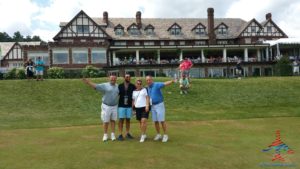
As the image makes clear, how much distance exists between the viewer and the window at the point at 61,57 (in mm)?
45312

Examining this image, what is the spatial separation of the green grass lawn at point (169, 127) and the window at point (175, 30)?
32.8 metres

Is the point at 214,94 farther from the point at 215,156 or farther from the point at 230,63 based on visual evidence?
the point at 230,63

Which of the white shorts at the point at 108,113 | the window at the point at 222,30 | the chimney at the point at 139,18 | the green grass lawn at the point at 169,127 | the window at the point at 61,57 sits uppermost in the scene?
the chimney at the point at 139,18

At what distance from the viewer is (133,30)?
5525 cm

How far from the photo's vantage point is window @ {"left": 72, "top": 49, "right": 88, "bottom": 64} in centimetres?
4572

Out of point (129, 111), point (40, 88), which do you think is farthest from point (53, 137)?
point (40, 88)

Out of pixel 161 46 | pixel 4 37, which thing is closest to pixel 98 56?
pixel 161 46

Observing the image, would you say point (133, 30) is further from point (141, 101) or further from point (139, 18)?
point (141, 101)

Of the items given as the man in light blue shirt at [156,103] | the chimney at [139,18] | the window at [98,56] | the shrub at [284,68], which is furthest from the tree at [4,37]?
the man in light blue shirt at [156,103]

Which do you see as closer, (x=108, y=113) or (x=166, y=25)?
(x=108, y=113)

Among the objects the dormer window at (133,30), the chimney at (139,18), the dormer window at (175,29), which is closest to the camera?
the dormer window at (133,30)

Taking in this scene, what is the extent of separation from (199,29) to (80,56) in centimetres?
2223

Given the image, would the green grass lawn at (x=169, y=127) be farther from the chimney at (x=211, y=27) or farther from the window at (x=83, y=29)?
the chimney at (x=211, y=27)

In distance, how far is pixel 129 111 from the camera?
9781 millimetres
